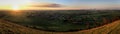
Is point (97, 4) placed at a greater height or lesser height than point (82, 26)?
greater

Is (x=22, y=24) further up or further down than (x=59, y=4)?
further down

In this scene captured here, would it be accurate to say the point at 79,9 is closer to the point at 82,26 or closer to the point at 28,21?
the point at 82,26

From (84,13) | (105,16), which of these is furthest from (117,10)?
(84,13)

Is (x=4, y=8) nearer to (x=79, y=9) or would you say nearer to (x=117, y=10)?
(x=79, y=9)

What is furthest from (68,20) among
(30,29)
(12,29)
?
(12,29)

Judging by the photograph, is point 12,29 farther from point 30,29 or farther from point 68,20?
point 68,20
